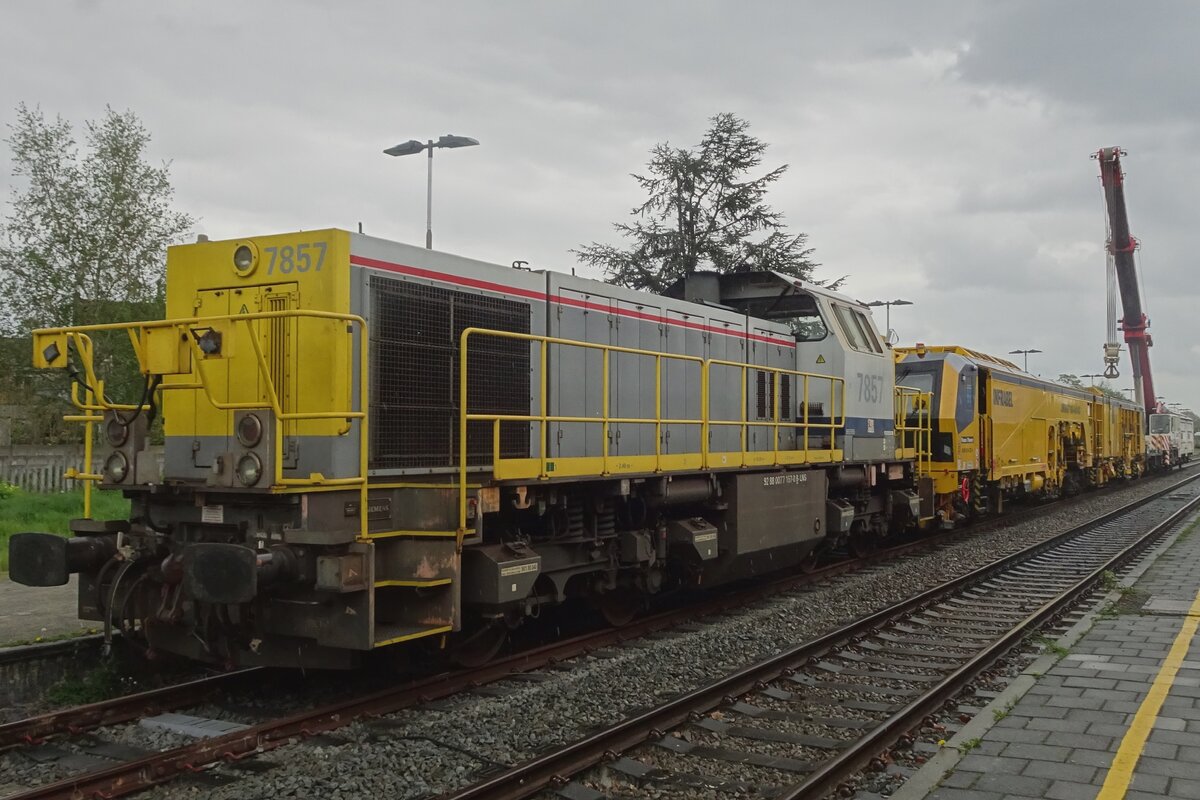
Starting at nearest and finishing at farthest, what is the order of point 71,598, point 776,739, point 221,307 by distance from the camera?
point 776,739 → point 221,307 → point 71,598

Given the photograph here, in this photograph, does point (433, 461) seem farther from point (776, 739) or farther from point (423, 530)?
point (776, 739)

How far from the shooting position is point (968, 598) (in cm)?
1033

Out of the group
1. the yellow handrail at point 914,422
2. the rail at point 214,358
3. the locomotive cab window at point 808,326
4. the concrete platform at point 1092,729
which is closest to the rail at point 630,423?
the locomotive cab window at point 808,326

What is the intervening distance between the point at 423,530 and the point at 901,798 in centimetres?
322

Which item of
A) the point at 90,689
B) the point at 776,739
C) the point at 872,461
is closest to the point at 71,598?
the point at 90,689

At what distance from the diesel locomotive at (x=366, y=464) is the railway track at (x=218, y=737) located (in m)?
0.35

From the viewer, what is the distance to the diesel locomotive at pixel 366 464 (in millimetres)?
5641

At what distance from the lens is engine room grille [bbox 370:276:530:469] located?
6.45m

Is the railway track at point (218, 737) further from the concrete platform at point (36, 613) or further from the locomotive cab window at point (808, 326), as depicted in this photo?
the locomotive cab window at point (808, 326)

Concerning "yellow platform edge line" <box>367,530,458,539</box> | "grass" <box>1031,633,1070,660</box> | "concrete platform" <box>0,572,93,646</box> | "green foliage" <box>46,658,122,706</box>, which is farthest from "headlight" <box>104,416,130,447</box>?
"grass" <box>1031,633,1070,660</box>

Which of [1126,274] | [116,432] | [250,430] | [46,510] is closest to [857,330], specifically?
[250,430]

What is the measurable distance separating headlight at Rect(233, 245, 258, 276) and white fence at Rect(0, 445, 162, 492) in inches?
498

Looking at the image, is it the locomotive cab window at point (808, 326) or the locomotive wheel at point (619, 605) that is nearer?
the locomotive wheel at point (619, 605)

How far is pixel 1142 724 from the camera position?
17.8ft
